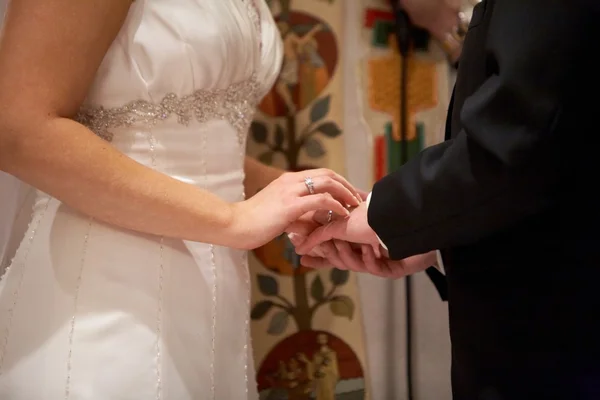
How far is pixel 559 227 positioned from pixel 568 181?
0.06 metres

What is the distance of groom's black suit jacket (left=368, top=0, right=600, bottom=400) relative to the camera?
0.57 metres

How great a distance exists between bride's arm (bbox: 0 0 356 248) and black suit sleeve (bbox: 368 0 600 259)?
28cm

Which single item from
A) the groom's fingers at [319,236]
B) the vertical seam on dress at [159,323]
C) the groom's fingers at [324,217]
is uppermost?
the groom's fingers at [324,217]

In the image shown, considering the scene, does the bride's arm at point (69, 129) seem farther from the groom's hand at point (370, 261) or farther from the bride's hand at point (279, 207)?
the groom's hand at point (370, 261)

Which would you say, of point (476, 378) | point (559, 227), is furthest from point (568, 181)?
point (476, 378)

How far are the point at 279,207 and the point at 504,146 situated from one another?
1.10ft

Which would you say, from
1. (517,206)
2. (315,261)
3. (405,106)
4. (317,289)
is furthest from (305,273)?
(517,206)

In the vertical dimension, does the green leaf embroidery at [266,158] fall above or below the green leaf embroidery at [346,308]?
above

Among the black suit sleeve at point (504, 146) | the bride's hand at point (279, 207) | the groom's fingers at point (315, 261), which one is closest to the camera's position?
the black suit sleeve at point (504, 146)

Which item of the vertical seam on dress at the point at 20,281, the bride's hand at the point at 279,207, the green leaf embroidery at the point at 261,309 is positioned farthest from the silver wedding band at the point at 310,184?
the green leaf embroidery at the point at 261,309

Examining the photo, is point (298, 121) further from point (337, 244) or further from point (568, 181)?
point (568, 181)

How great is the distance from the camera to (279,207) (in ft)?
2.65

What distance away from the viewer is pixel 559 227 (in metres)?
0.65

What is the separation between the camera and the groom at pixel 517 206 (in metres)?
0.57
